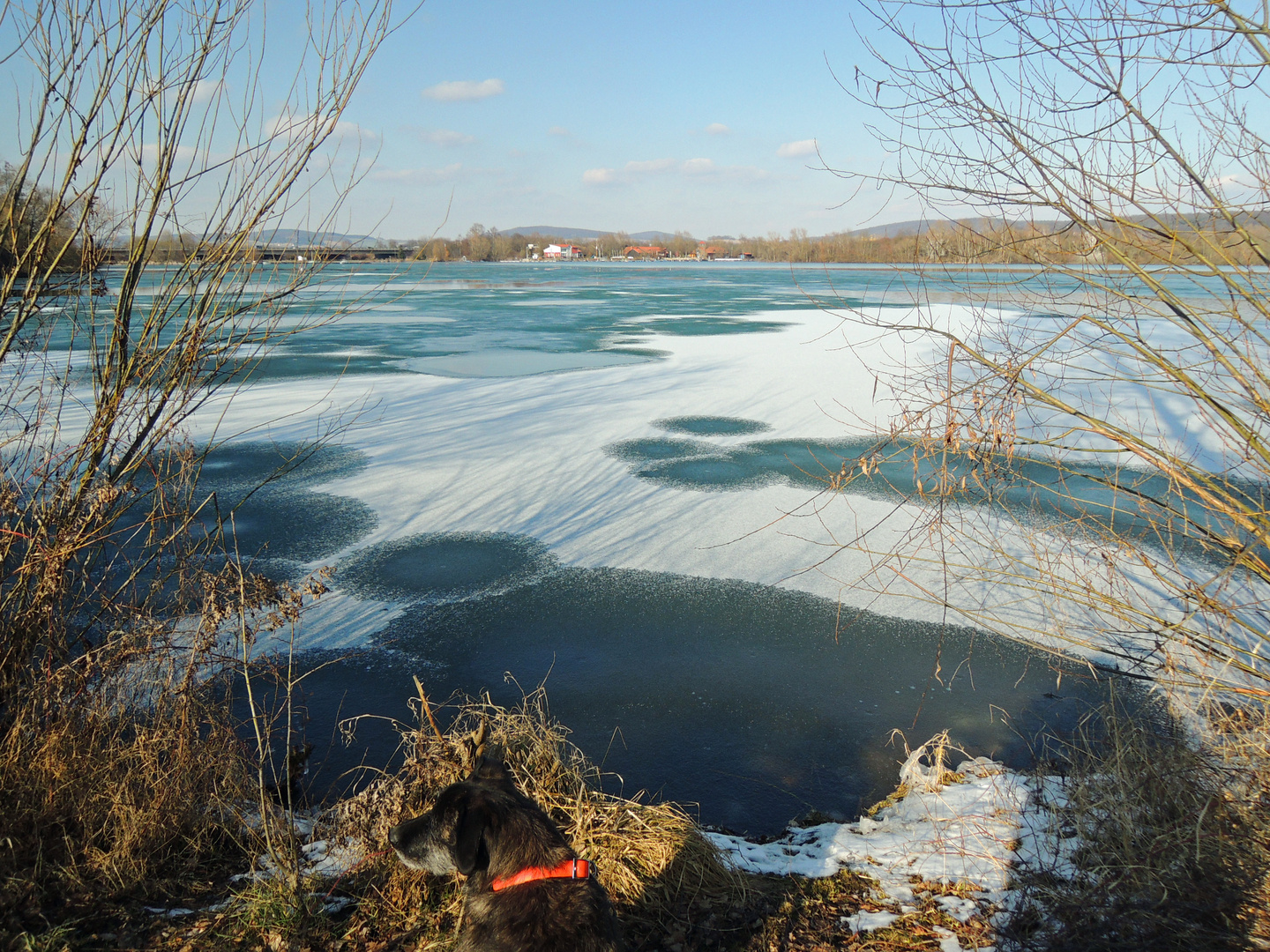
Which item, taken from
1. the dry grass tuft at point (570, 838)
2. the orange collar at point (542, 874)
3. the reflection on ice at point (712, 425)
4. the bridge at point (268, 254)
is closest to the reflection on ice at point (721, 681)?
the dry grass tuft at point (570, 838)

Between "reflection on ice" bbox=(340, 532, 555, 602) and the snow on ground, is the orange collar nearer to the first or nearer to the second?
the snow on ground

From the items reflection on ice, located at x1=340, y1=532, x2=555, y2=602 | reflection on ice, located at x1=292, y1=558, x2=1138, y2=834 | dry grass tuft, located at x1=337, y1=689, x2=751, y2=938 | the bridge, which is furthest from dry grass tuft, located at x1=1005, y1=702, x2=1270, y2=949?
reflection on ice, located at x1=340, y1=532, x2=555, y2=602

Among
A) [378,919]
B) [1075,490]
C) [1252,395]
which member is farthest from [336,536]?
[1075,490]

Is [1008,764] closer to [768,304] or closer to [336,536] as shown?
[336,536]

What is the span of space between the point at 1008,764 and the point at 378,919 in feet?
12.3

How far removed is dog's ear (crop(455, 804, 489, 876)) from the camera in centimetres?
223

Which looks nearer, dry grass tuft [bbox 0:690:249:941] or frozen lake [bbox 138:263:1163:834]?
dry grass tuft [bbox 0:690:249:941]

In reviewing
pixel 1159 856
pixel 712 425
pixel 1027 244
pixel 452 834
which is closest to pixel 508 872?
pixel 452 834

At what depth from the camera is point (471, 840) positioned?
226cm

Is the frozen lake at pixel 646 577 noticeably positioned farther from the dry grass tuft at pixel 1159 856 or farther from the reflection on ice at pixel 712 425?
the dry grass tuft at pixel 1159 856

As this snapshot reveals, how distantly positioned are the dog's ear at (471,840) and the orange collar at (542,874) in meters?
0.08

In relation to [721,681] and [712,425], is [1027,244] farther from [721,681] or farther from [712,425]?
[712,425]

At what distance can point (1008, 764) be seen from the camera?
483 centimetres

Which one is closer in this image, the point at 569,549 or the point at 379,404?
the point at 569,549
